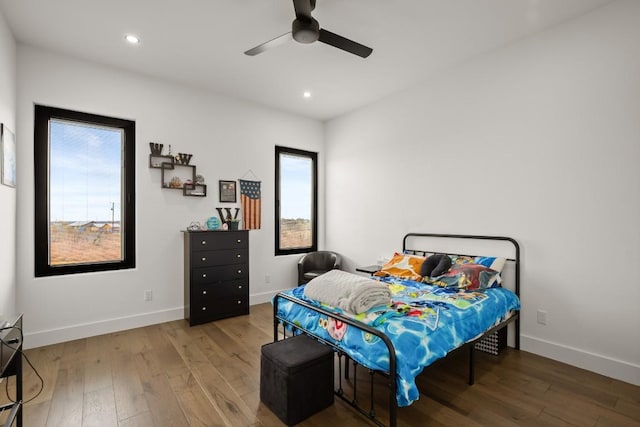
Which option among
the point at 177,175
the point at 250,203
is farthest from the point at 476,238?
the point at 177,175

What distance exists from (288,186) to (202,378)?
10.5ft

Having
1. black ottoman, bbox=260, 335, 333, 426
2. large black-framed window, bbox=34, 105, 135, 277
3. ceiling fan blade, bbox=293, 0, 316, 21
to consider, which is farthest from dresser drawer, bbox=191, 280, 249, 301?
ceiling fan blade, bbox=293, 0, 316, 21

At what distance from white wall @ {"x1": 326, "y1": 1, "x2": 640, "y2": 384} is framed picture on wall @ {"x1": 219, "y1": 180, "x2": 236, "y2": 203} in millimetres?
2448

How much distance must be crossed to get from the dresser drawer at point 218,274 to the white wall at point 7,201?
62.6 inches

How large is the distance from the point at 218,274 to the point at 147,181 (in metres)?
1.40

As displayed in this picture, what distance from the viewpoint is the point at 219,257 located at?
4012 millimetres

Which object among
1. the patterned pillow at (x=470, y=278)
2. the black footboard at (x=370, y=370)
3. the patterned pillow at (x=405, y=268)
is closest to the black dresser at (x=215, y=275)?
the black footboard at (x=370, y=370)

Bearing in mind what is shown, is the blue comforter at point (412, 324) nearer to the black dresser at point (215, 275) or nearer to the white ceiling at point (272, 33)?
the black dresser at point (215, 275)

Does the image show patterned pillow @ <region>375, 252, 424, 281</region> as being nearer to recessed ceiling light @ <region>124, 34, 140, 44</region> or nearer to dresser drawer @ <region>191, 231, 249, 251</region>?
dresser drawer @ <region>191, 231, 249, 251</region>

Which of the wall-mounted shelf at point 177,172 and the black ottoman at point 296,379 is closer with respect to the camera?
the black ottoman at point 296,379

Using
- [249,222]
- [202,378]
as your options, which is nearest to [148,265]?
[249,222]

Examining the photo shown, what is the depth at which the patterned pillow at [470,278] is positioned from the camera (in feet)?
9.56

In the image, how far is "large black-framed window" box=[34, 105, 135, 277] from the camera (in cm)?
326

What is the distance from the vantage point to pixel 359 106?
15.9 feet
